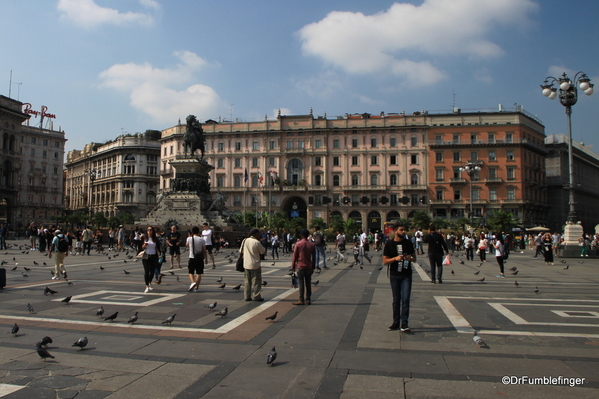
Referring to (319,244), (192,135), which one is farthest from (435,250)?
(192,135)

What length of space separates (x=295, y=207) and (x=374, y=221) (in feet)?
43.5

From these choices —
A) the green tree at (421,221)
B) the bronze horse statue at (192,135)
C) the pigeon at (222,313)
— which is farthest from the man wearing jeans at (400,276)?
the green tree at (421,221)

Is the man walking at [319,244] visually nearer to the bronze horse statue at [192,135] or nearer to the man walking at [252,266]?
the man walking at [252,266]

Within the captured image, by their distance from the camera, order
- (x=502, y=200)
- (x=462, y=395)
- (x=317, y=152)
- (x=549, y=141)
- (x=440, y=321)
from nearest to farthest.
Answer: (x=462, y=395)
(x=440, y=321)
(x=502, y=200)
(x=317, y=152)
(x=549, y=141)

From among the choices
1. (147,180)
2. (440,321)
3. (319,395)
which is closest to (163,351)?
(319,395)

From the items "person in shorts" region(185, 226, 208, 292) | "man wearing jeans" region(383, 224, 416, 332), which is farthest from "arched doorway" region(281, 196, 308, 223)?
"man wearing jeans" region(383, 224, 416, 332)

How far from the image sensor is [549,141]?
89.4 m

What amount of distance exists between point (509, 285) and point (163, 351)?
35.3ft

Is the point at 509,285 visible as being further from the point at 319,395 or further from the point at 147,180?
the point at 147,180

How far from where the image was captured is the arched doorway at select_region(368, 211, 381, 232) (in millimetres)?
72312

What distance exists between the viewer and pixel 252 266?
9836 millimetres

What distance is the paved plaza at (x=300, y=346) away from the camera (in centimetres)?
472

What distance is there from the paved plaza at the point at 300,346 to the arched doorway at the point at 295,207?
210ft

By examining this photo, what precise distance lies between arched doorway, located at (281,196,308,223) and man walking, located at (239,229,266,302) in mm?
65072
